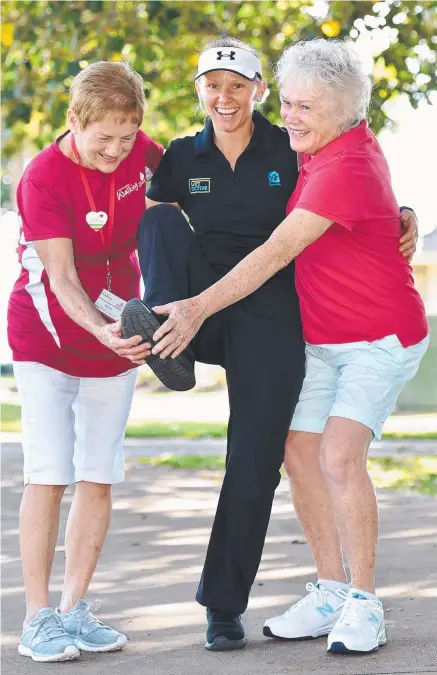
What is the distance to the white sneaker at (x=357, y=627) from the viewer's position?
378cm

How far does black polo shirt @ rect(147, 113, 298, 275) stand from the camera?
4086 mm

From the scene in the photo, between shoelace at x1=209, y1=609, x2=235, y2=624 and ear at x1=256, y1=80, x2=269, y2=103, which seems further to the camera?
ear at x1=256, y1=80, x2=269, y2=103

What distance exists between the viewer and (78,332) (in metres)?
4.13

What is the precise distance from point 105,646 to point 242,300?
1.29 metres

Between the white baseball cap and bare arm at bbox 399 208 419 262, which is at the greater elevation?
the white baseball cap

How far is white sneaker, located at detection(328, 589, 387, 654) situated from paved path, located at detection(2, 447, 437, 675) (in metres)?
0.04

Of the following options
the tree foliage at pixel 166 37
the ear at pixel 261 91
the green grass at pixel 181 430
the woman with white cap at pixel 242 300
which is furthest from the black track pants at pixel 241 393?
the green grass at pixel 181 430

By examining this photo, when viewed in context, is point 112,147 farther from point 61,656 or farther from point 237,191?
point 61,656

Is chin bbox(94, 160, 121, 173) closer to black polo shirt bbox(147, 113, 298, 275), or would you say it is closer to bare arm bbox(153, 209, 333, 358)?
black polo shirt bbox(147, 113, 298, 275)

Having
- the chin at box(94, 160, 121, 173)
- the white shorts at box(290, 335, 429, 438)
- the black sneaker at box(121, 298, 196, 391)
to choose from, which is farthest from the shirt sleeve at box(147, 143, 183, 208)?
the white shorts at box(290, 335, 429, 438)

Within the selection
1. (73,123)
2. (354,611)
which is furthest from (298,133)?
(354,611)

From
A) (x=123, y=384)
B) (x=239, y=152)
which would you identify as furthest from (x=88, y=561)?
(x=239, y=152)

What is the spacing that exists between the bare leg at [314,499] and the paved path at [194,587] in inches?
11.2

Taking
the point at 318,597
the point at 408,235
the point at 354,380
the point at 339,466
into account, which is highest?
the point at 408,235
